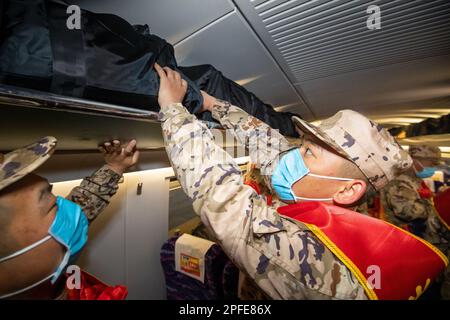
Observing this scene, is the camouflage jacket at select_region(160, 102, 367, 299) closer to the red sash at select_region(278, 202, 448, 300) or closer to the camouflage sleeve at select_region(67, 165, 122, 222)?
the red sash at select_region(278, 202, 448, 300)

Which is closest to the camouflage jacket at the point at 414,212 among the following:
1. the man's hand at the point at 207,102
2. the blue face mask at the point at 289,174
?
the blue face mask at the point at 289,174

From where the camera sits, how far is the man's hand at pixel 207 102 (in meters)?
1.31

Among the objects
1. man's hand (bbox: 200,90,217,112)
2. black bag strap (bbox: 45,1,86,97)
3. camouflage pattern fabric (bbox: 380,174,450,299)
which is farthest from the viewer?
camouflage pattern fabric (bbox: 380,174,450,299)

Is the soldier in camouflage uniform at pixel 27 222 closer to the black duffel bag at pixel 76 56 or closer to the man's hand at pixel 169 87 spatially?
the black duffel bag at pixel 76 56

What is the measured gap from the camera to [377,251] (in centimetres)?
107

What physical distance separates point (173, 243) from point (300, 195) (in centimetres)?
167

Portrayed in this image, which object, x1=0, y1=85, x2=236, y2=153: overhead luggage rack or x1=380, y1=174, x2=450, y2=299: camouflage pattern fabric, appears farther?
x1=380, y1=174, x2=450, y2=299: camouflage pattern fabric

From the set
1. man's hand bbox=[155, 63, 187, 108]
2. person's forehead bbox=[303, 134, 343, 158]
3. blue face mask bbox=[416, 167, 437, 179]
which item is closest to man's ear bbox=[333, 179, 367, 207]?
person's forehead bbox=[303, 134, 343, 158]

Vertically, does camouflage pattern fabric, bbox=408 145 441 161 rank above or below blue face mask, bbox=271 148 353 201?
above

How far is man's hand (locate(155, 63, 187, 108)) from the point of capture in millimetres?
961

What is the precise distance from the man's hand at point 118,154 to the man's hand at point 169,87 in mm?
739

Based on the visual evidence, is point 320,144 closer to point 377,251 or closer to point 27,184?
point 377,251

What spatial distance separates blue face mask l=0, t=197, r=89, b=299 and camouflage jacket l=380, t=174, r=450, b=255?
145 inches
